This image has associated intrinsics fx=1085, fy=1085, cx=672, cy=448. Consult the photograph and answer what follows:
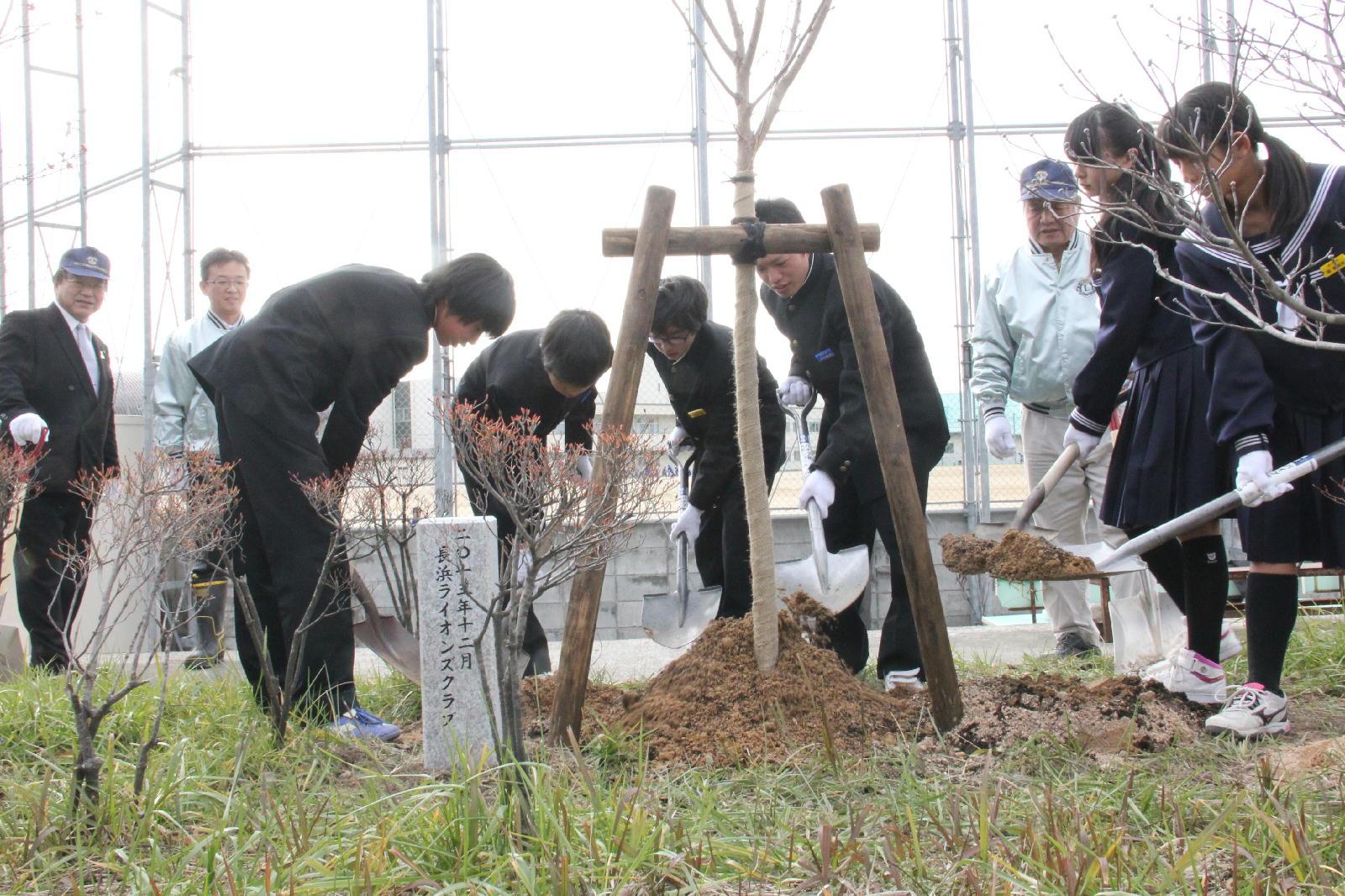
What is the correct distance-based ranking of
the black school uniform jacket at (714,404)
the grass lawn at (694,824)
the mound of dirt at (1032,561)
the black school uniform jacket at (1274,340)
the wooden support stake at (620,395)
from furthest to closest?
the black school uniform jacket at (714,404) < the mound of dirt at (1032,561) < the black school uniform jacket at (1274,340) < the wooden support stake at (620,395) < the grass lawn at (694,824)

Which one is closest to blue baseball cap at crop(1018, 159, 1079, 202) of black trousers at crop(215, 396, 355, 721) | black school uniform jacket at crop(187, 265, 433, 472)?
black school uniform jacket at crop(187, 265, 433, 472)

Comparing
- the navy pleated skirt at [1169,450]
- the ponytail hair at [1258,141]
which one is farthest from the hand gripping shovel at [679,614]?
the ponytail hair at [1258,141]

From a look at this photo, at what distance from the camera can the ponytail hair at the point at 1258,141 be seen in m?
2.57

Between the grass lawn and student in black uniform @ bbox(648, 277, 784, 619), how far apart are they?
4.50ft

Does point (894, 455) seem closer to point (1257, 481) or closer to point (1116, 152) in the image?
point (1257, 481)

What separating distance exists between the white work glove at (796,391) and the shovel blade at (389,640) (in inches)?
60.8

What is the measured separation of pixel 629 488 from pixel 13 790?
146cm

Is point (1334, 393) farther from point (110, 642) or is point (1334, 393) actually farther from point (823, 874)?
point (110, 642)

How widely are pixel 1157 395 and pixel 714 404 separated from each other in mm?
1495

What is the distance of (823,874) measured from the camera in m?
1.76

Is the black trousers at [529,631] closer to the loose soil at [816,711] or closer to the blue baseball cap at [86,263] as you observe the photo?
the loose soil at [816,711]

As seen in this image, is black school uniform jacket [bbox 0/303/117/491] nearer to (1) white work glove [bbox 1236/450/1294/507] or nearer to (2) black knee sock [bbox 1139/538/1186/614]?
(2) black knee sock [bbox 1139/538/1186/614]

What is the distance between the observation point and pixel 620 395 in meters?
2.67

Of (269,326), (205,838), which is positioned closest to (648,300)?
(269,326)
